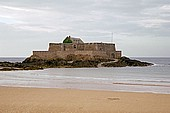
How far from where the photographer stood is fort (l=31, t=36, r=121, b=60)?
49344 mm

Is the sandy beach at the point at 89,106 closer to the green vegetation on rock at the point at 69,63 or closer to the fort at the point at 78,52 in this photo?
the green vegetation on rock at the point at 69,63

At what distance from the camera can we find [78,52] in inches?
1950

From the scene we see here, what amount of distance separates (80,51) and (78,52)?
34cm

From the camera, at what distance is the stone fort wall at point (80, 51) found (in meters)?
49.3

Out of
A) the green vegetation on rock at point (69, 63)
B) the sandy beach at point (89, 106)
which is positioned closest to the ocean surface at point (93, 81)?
the sandy beach at point (89, 106)

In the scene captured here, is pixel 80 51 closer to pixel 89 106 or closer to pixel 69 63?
pixel 69 63

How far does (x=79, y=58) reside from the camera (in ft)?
162

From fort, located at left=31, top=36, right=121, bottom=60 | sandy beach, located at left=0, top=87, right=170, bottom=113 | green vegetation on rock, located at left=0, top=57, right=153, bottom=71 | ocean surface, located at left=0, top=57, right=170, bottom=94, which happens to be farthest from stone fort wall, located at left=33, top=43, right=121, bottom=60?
sandy beach, located at left=0, top=87, right=170, bottom=113

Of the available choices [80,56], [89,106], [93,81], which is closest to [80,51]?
[80,56]

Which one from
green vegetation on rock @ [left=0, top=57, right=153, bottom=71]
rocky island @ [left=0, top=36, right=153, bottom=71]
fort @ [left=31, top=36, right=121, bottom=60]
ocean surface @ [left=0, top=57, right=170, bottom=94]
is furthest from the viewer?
fort @ [left=31, top=36, right=121, bottom=60]

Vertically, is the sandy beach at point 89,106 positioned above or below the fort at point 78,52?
below

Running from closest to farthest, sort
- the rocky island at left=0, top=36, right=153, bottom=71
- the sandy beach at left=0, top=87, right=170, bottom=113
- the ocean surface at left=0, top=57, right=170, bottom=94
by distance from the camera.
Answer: the sandy beach at left=0, top=87, right=170, bottom=113 < the ocean surface at left=0, top=57, right=170, bottom=94 < the rocky island at left=0, top=36, right=153, bottom=71

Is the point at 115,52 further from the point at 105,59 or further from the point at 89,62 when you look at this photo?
the point at 89,62

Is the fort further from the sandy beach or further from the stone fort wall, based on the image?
the sandy beach
